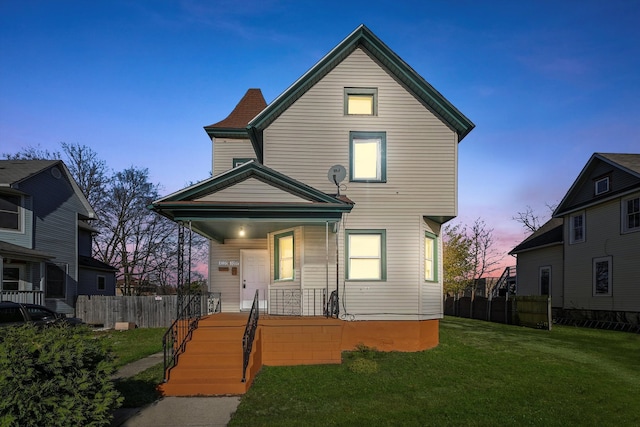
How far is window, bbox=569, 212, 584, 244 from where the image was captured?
77.5ft

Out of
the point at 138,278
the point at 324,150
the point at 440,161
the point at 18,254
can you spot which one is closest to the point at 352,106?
the point at 324,150

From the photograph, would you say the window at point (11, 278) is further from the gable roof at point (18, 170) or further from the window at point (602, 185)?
the window at point (602, 185)

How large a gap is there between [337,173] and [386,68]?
4024 mm

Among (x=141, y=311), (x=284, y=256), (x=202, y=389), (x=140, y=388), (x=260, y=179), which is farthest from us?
(x=141, y=311)

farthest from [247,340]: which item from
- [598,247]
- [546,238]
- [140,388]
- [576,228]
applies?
[546,238]

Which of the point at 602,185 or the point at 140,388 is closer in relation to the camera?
the point at 140,388

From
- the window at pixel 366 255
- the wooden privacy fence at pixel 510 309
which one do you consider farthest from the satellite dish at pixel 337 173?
the wooden privacy fence at pixel 510 309

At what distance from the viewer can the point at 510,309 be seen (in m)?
23.1

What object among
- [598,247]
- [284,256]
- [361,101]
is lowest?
[284,256]

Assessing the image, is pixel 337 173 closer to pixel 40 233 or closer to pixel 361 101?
pixel 361 101

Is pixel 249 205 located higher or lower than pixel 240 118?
lower

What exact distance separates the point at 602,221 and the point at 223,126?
19.7 meters

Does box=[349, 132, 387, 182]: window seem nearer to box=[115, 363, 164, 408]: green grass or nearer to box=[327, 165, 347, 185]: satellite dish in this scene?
box=[327, 165, 347, 185]: satellite dish

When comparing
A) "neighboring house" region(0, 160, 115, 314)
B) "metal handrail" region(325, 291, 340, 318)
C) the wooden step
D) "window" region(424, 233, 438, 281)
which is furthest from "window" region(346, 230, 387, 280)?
"neighboring house" region(0, 160, 115, 314)
